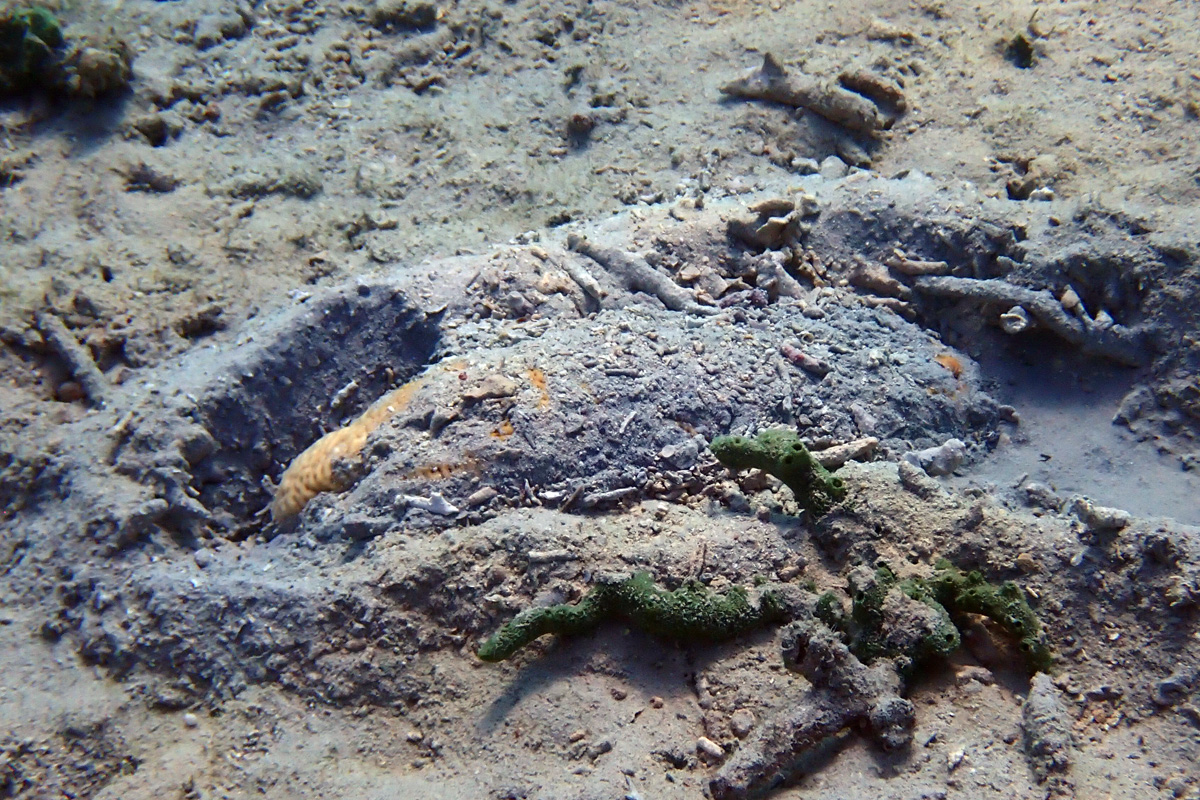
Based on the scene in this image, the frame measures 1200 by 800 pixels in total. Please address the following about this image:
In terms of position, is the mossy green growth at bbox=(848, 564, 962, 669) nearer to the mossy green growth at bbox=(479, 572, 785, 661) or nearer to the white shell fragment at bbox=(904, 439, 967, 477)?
the mossy green growth at bbox=(479, 572, 785, 661)

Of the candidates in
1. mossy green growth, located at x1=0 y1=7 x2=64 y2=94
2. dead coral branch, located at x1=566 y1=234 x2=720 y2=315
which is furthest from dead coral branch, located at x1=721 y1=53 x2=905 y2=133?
mossy green growth, located at x1=0 y1=7 x2=64 y2=94

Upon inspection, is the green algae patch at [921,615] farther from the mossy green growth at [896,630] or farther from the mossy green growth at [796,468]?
the mossy green growth at [796,468]

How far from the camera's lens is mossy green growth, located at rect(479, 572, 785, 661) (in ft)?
7.70

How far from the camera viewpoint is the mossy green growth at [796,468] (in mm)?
2549

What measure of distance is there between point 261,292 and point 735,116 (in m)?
2.80

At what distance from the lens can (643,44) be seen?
512 centimetres

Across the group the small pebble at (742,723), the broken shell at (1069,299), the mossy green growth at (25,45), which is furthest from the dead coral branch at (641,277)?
the mossy green growth at (25,45)

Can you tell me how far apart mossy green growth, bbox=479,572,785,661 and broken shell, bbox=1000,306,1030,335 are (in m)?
1.80

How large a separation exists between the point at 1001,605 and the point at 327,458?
2393 millimetres

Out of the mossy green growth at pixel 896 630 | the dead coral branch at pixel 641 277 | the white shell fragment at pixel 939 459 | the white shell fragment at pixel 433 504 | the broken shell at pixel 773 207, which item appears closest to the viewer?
the mossy green growth at pixel 896 630

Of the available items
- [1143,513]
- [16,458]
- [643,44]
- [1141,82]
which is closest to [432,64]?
[643,44]

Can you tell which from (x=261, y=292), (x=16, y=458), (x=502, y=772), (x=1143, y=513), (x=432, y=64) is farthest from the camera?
(x=432, y=64)

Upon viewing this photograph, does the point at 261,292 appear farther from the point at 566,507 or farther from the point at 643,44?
the point at 643,44

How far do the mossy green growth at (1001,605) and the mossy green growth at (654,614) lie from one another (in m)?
0.48
